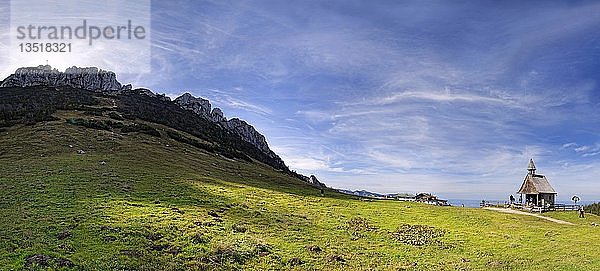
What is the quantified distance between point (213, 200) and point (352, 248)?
17366 mm

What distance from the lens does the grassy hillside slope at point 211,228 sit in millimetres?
26078

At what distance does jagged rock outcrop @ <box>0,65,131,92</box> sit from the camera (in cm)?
13700

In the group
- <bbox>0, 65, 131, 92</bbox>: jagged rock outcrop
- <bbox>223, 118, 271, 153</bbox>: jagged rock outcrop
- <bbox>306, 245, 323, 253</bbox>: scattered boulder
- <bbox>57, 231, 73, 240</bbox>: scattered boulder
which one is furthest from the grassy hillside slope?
<bbox>0, 65, 131, 92</bbox>: jagged rock outcrop

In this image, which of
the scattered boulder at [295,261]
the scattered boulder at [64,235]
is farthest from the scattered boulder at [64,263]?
the scattered boulder at [295,261]

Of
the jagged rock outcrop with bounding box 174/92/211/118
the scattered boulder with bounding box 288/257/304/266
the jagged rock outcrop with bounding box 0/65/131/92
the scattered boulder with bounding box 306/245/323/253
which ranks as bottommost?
the scattered boulder with bounding box 288/257/304/266

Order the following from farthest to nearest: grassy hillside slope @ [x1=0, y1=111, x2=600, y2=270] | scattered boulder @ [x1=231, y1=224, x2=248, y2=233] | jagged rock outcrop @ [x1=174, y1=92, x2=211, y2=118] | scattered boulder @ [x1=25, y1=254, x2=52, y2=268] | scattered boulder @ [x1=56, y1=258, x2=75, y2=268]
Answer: jagged rock outcrop @ [x1=174, y1=92, x2=211, y2=118], scattered boulder @ [x1=231, y1=224, x2=248, y2=233], grassy hillside slope @ [x1=0, y1=111, x2=600, y2=270], scattered boulder @ [x1=56, y1=258, x2=75, y2=268], scattered boulder @ [x1=25, y1=254, x2=52, y2=268]

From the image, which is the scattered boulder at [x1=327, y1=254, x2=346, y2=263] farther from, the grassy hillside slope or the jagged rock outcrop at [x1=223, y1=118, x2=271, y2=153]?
the jagged rock outcrop at [x1=223, y1=118, x2=271, y2=153]

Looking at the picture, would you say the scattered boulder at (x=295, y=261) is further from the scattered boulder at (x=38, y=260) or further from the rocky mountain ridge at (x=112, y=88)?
the rocky mountain ridge at (x=112, y=88)

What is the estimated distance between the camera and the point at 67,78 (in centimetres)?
14500

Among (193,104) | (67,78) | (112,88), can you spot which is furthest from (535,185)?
(67,78)

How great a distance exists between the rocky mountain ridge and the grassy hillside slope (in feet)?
278

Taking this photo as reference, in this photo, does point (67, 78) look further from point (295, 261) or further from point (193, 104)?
point (295, 261)

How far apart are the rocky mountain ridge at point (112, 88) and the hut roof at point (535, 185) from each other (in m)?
73.0

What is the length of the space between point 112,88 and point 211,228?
462 feet
